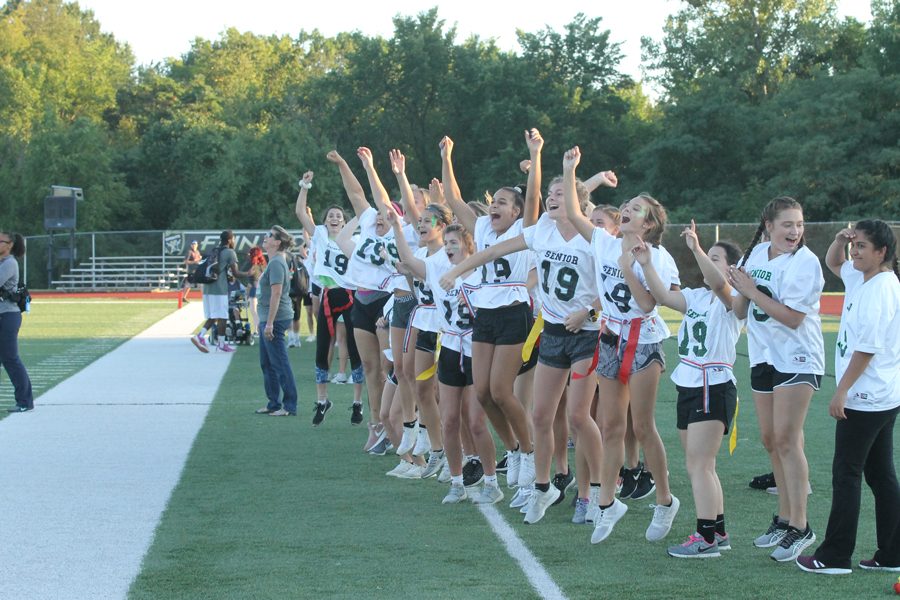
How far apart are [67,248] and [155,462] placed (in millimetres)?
37279

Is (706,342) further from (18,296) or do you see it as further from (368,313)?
(18,296)

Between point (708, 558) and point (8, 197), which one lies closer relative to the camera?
point (708, 558)

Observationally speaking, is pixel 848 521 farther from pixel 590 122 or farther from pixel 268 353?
pixel 590 122

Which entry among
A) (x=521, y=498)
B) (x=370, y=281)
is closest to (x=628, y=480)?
(x=521, y=498)

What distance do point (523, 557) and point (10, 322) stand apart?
762 centimetres

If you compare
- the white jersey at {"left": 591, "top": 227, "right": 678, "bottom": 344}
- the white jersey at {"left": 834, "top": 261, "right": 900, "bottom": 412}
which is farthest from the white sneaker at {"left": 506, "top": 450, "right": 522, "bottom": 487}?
the white jersey at {"left": 834, "top": 261, "right": 900, "bottom": 412}

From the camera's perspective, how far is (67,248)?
147 ft

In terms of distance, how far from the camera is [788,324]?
20.0 feet

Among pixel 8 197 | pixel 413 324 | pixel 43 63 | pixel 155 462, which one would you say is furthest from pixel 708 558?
pixel 43 63

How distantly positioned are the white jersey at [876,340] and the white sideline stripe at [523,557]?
1.62 meters

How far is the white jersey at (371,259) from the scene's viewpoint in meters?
9.70

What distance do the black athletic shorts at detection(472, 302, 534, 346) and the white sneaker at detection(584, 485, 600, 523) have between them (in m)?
1.03

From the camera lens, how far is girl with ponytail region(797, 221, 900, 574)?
569 centimetres

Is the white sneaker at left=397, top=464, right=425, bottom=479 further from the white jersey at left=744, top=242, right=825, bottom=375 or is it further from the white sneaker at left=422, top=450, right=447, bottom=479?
the white jersey at left=744, top=242, right=825, bottom=375
